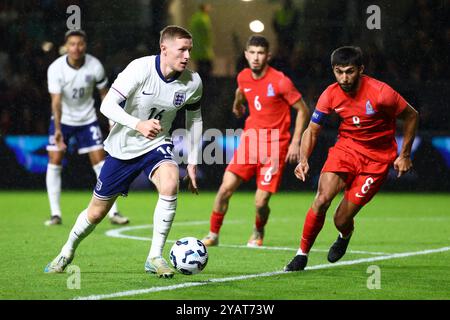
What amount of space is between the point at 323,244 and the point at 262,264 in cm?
184

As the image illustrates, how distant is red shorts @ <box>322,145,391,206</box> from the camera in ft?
→ 25.4

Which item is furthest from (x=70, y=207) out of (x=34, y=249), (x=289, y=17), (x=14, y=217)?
(x=289, y=17)

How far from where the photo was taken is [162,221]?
7035mm

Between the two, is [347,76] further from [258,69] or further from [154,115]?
[258,69]

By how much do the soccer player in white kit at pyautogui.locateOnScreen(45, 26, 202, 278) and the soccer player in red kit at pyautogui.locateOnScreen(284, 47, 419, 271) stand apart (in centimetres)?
105

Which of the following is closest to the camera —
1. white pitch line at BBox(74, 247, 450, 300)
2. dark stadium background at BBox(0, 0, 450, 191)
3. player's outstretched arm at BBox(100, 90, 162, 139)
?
white pitch line at BBox(74, 247, 450, 300)

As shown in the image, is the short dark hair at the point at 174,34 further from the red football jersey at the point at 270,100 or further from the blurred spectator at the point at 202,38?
the blurred spectator at the point at 202,38

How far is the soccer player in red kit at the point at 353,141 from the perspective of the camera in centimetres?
744

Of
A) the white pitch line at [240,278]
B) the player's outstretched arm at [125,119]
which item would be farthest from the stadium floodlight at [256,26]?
the player's outstretched arm at [125,119]

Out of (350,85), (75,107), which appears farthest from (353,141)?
(75,107)

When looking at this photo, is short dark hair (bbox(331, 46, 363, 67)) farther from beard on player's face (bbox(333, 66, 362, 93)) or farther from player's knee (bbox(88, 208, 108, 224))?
player's knee (bbox(88, 208, 108, 224))

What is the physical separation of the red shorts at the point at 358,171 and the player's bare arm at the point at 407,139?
0.96 feet

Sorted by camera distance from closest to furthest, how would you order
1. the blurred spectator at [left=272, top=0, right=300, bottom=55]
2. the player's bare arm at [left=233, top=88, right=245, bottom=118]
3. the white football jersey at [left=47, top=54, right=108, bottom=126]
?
1. the player's bare arm at [left=233, top=88, right=245, bottom=118]
2. the white football jersey at [left=47, top=54, right=108, bottom=126]
3. the blurred spectator at [left=272, top=0, right=300, bottom=55]

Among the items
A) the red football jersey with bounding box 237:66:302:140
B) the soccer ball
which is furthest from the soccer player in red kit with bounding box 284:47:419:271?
the red football jersey with bounding box 237:66:302:140
